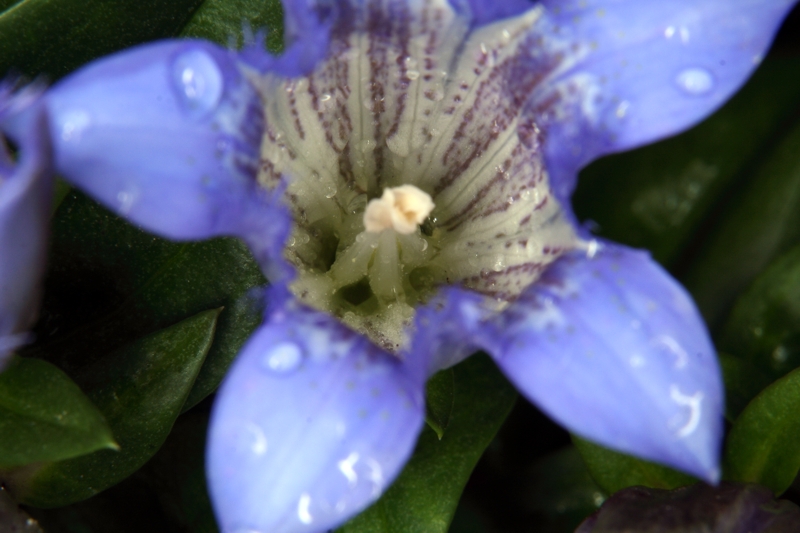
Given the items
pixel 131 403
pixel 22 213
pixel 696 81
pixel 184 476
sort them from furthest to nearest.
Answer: pixel 184 476, pixel 131 403, pixel 696 81, pixel 22 213

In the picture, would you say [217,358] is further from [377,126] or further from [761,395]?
[761,395]

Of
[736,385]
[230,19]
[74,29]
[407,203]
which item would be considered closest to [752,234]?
[736,385]

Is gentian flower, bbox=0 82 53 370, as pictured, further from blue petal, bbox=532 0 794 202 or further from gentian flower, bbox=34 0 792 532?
blue petal, bbox=532 0 794 202

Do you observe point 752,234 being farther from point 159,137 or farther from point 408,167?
point 159,137

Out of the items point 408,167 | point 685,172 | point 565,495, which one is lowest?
point 565,495

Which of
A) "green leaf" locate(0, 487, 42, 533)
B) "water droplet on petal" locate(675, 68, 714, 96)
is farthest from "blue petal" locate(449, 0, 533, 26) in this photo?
"green leaf" locate(0, 487, 42, 533)
